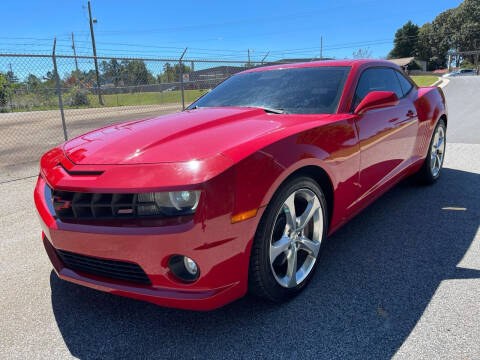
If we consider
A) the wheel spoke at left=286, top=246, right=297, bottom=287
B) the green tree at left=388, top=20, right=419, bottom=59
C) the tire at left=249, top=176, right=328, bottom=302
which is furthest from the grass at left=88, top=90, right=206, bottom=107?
the green tree at left=388, top=20, right=419, bottom=59

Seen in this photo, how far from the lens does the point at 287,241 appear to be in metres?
2.15

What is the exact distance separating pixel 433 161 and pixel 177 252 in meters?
3.74

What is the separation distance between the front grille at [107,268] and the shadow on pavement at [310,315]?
1.15 feet

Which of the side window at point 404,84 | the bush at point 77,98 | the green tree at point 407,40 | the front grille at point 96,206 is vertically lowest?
the front grille at point 96,206

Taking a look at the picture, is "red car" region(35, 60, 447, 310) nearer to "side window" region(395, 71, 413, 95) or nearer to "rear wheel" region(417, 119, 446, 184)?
"side window" region(395, 71, 413, 95)

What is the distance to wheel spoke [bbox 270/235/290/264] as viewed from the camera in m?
2.02

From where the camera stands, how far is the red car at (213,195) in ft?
5.62

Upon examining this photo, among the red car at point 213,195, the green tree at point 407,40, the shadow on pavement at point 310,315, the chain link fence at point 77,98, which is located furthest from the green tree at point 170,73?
the green tree at point 407,40

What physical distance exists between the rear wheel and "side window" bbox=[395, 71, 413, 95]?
0.69m

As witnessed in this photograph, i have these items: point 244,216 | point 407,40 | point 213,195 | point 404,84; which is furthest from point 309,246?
point 407,40

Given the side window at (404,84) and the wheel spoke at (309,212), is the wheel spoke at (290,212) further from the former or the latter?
the side window at (404,84)

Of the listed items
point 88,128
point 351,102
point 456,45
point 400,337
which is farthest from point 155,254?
point 456,45

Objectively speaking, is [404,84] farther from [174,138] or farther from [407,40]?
[407,40]

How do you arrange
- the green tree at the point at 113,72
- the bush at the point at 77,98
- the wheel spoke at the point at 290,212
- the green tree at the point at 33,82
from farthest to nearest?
the green tree at the point at 113,72 < the bush at the point at 77,98 < the green tree at the point at 33,82 < the wheel spoke at the point at 290,212
